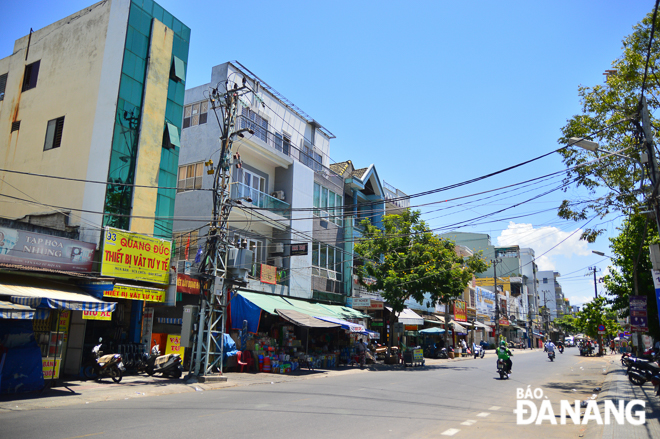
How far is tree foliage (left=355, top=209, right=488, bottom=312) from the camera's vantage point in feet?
86.7

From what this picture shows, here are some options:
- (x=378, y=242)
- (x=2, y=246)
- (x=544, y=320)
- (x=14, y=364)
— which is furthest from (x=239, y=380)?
(x=544, y=320)

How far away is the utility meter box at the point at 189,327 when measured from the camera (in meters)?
15.3

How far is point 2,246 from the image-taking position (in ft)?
41.7

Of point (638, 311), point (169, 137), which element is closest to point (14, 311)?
point (169, 137)

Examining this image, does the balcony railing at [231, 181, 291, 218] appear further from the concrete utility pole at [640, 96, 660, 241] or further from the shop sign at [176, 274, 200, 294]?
the concrete utility pole at [640, 96, 660, 241]

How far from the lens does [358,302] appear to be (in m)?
29.6

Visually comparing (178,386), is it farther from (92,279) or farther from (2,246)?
(2,246)

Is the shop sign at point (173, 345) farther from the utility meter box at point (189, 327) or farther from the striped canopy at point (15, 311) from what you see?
the striped canopy at point (15, 311)

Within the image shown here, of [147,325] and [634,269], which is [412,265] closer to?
[634,269]

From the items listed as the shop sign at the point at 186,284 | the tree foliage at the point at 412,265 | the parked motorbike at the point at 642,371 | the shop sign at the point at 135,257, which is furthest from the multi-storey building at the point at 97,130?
the parked motorbike at the point at 642,371

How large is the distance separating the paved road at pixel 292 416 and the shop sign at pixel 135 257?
520 cm

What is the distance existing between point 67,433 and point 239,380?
30.8ft

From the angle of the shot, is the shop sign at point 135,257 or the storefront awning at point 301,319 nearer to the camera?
the shop sign at point 135,257

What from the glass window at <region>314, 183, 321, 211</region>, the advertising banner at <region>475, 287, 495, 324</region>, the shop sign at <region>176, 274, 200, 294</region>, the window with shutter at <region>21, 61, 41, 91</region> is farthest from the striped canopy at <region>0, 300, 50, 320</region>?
the advertising banner at <region>475, 287, 495, 324</region>
